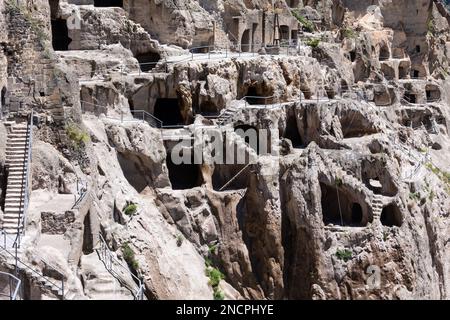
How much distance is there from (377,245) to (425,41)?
99.4ft

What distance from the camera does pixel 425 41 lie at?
55031mm

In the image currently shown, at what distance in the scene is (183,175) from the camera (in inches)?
1208

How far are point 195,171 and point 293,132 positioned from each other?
17.6 ft

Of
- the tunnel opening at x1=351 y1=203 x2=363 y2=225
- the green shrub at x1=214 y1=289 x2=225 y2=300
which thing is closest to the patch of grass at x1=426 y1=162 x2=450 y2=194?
the tunnel opening at x1=351 y1=203 x2=363 y2=225

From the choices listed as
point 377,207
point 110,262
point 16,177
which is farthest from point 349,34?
point 16,177

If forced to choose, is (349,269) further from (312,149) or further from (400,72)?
(400,72)

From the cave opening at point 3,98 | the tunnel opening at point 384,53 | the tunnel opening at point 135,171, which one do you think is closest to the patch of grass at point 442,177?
the tunnel opening at point 384,53

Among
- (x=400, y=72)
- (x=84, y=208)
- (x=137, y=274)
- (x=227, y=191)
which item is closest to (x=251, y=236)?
(x=227, y=191)

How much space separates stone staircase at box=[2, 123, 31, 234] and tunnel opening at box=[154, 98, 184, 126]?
10.4 meters

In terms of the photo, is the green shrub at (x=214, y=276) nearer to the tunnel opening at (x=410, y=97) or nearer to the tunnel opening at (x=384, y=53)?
the tunnel opening at (x=410, y=97)

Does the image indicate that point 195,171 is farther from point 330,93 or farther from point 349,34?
point 349,34

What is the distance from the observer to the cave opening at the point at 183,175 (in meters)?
30.1

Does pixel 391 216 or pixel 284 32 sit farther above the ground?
pixel 284 32

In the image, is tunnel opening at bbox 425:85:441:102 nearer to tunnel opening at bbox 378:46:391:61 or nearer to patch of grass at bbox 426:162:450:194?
tunnel opening at bbox 378:46:391:61
